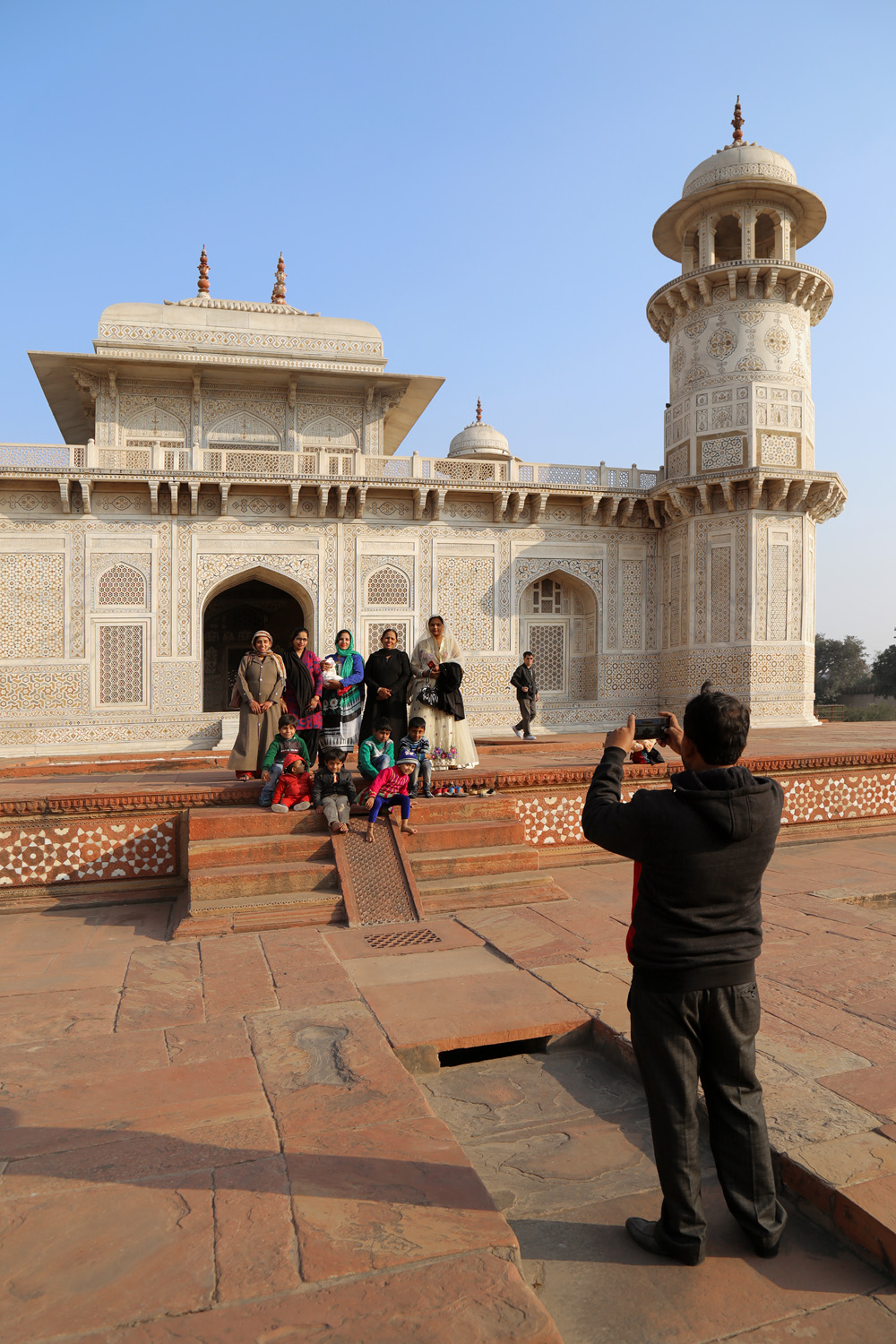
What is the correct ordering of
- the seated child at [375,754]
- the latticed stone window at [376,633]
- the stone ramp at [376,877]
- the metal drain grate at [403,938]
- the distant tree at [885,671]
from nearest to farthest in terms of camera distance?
the metal drain grate at [403,938] < the stone ramp at [376,877] < the seated child at [375,754] < the latticed stone window at [376,633] < the distant tree at [885,671]

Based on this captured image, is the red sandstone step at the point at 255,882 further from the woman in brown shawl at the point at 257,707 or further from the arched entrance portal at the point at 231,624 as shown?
the arched entrance portal at the point at 231,624

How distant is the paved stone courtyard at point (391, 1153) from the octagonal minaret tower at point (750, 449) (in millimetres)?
11848

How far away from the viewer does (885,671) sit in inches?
1593

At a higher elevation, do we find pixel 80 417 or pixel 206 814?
pixel 80 417

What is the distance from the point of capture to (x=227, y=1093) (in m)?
2.51

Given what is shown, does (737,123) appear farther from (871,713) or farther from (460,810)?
(871,713)

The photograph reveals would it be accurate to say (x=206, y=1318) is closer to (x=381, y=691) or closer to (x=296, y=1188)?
(x=296, y=1188)

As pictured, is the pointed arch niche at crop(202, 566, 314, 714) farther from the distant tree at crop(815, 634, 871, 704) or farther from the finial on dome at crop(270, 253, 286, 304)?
the distant tree at crop(815, 634, 871, 704)

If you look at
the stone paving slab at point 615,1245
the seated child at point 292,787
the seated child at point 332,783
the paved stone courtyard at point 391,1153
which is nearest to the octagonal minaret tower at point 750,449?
the seated child at point 332,783

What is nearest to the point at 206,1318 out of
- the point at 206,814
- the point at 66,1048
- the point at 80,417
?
the point at 66,1048

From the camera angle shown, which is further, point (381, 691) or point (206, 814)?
point (381, 691)

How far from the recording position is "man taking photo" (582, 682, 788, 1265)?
72.2 inches

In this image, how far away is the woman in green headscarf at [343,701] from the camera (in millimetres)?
6426

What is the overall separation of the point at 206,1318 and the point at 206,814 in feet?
12.8
